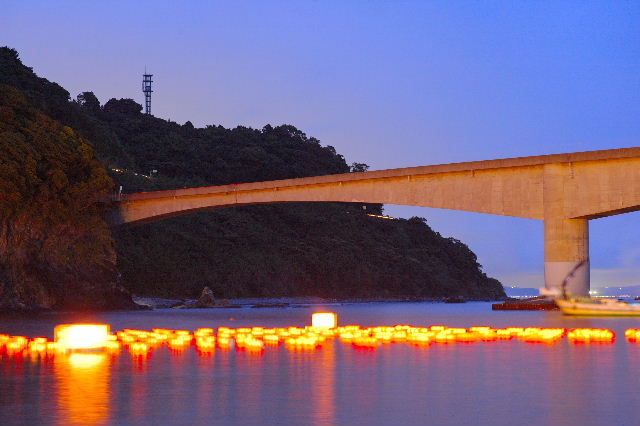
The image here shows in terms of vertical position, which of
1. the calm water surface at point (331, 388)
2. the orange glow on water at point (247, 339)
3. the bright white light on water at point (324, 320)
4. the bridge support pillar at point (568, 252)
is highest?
the bridge support pillar at point (568, 252)

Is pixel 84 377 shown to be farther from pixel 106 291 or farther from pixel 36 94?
pixel 36 94

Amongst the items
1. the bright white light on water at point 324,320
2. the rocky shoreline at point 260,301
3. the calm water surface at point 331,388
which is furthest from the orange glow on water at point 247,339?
the rocky shoreline at point 260,301

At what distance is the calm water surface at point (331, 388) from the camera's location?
Answer: 1568cm

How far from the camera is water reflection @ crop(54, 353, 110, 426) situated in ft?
51.3

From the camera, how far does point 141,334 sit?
114 feet

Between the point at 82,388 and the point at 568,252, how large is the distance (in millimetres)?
43663

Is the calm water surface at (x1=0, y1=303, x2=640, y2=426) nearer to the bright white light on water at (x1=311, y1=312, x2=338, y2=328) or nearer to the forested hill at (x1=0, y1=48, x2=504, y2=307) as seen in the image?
the bright white light on water at (x1=311, y1=312, x2=338, y2=328)

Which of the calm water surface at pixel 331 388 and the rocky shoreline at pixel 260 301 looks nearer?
the calm water surface at pixel 331 388

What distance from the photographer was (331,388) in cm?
1939

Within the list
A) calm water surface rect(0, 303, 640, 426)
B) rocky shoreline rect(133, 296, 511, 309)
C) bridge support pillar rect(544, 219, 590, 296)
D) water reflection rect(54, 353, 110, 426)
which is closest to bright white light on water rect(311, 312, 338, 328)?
calm water surface rect(0, 303, 640, 426)

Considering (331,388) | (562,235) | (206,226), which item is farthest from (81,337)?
(206,226)

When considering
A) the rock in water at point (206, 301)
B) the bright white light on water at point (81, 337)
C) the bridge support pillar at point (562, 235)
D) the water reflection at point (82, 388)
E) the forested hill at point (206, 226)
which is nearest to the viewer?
the water reflection at point (82, 388)

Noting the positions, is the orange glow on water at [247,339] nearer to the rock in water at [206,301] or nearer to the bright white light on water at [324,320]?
the bright white light on water at [324,320]

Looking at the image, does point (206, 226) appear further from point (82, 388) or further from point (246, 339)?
point (82, 388)
